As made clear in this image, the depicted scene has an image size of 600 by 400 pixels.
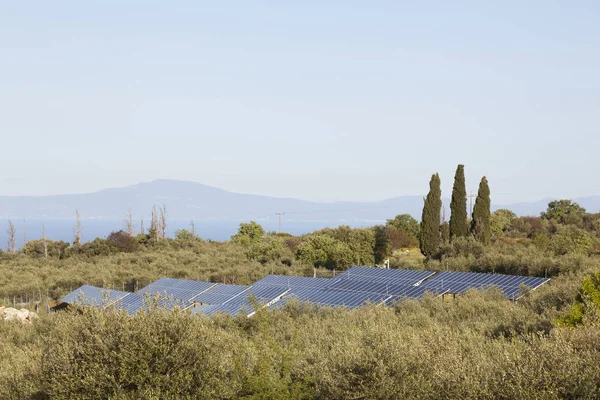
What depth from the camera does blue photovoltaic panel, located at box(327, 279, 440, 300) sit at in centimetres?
3103

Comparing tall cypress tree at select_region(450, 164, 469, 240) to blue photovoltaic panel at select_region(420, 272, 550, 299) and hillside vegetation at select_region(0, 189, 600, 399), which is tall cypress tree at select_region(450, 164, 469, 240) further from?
hillside vegetation at select_region(0, 189, 600, 399)

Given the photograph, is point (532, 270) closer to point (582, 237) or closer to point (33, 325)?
point (582, 237)

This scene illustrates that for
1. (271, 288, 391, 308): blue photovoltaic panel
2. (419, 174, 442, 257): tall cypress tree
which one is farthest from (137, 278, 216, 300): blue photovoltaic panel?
(419, 174, 442, 257): tall cypress tree

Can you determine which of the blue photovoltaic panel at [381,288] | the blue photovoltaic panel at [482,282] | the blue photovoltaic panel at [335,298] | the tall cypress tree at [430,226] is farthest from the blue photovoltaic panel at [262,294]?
the tall cypress tree at [430,226]

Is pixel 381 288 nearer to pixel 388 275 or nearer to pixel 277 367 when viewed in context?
pixel 388 275

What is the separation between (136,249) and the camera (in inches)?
2773

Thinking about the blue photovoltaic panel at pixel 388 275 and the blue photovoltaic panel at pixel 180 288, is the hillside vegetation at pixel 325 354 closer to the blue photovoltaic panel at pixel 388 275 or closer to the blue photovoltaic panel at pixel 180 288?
the blue photovoltaic panel at pixel 388 275

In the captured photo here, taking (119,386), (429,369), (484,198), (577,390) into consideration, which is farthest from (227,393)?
(484,198)

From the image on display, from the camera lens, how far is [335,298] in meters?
31.4

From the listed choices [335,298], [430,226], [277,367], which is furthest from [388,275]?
[277,367]

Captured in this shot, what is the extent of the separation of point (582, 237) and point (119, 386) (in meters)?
52.5

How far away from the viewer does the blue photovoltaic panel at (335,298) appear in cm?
2983

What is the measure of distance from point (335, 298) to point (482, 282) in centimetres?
798

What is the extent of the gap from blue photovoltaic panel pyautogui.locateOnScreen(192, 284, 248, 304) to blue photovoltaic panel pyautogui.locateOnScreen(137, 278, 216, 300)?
0.62m
